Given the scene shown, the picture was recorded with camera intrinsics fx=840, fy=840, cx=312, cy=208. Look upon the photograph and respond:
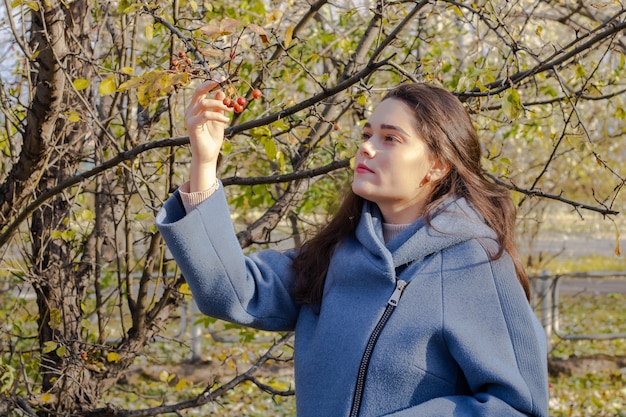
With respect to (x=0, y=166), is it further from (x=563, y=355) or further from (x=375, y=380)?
(x=563, y=355)

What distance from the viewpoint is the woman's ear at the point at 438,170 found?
6.57 feet

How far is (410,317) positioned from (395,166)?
13.8 inches

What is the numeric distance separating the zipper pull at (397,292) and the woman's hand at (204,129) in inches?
19.0

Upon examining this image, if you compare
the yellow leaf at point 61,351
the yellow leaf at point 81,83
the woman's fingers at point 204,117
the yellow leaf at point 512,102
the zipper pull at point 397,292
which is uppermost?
the yellow leaf at point 81,83

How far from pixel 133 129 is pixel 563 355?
5.46 meters

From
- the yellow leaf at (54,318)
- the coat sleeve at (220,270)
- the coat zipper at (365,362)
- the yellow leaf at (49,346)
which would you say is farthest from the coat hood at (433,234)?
the yellow leaf at (54,318)

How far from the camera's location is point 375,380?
1795 millimetres

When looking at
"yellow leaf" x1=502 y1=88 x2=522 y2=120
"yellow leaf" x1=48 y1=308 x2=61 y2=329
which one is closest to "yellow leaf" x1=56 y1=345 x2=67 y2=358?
"yellow leaf" x1=48 y1=308 x2=61 y2=329

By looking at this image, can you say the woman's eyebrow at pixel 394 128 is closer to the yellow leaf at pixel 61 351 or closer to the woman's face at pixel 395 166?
the woman's face at pixel 395 166

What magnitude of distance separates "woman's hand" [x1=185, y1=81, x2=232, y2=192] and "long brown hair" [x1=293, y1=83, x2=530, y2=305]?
372mm

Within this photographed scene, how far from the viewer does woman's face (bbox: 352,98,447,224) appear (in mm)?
1916

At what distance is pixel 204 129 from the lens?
181cm

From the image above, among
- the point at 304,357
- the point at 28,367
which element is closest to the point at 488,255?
the point at 304,357

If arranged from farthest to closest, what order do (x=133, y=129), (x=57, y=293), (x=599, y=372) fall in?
1. (x=599, y=372)
2. (x=133, y=129)
3. (x=57, y=293)
